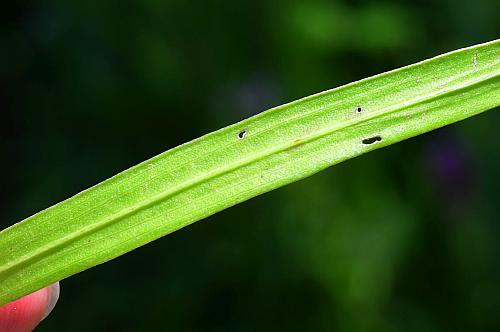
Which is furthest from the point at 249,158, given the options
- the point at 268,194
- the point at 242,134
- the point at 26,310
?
the point at 268,194

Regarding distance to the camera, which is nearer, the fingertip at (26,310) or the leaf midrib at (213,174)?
the leaf midrib at (213,174)

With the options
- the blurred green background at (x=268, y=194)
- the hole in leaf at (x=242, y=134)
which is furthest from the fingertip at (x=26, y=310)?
the blurred green background at (x=268, y=194)

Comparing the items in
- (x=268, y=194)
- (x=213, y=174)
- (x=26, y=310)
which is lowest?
(x=268, y=194)

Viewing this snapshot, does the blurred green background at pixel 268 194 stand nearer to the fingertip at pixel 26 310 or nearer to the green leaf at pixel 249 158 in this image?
the fingertip at pixel 26 310

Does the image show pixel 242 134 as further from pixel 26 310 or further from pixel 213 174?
pixel 26 310

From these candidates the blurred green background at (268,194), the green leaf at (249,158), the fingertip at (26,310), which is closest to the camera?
the green leaf at (249,158)
